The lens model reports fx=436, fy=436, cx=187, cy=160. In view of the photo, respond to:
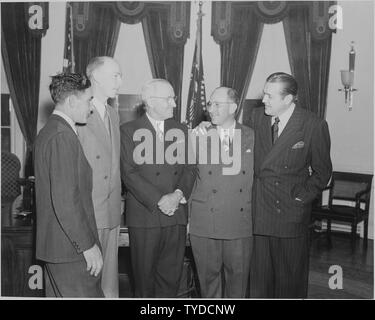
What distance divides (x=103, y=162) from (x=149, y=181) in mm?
300

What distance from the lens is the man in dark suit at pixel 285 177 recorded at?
8.67 ft

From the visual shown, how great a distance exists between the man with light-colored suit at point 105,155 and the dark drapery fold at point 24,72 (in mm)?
3450

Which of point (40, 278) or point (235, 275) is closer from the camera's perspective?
point (235, 275)

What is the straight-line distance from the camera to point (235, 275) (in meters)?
2.69

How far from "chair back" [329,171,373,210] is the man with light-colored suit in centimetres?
302

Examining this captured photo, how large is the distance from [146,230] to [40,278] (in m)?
0.91

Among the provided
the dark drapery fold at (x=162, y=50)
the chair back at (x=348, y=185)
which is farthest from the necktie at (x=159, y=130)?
the dark drapery fold at (x=162, y=50)

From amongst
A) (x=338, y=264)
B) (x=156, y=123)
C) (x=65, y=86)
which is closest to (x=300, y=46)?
(x=338, y=264)

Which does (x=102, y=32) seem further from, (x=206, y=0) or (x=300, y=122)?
(x=300, y=122)

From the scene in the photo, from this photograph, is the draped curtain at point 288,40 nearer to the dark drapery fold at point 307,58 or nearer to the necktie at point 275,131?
the dark drapery fold at point 307,58

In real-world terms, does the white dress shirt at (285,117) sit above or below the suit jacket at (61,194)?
Answer: above

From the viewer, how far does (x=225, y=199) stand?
2662 mm

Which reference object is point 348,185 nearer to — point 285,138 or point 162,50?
point 285,138
